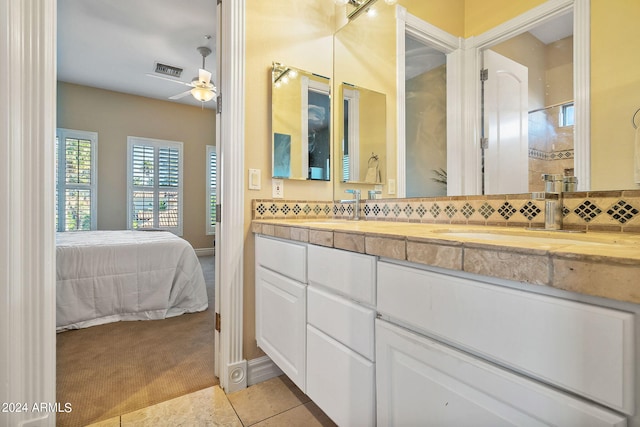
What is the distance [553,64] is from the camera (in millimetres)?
1076

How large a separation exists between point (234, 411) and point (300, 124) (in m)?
1.56

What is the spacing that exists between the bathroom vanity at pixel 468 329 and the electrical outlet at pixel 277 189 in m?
0.60

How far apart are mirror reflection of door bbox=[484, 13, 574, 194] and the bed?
268 cm

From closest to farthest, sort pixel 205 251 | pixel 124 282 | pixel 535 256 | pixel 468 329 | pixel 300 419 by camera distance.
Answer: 1. pixel 535 256
2. pixel 468 329
3. pixel 300 419
4. pixel 124 282
5. pixel 205 251

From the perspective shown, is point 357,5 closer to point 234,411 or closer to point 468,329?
point 468,329

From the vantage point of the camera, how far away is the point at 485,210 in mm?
1242

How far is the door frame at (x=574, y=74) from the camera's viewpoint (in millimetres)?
1003

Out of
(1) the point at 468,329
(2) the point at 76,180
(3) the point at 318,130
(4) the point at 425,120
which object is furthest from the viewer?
(2) the point at 76,180

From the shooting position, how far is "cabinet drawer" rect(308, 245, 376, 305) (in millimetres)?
881

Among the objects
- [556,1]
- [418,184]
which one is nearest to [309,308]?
[418,184]

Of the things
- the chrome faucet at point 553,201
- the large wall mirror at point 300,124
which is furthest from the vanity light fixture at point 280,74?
the chrome faucet at point 553,201

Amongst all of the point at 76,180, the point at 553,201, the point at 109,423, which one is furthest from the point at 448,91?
the point at 76,180

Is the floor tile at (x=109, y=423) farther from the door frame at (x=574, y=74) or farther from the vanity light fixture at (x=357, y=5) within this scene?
the vanity light fixture at (x=357, y=5)

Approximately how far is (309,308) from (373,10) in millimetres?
1839
